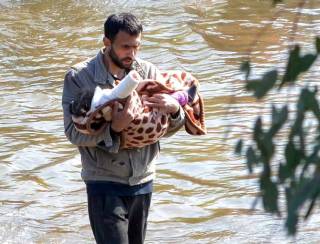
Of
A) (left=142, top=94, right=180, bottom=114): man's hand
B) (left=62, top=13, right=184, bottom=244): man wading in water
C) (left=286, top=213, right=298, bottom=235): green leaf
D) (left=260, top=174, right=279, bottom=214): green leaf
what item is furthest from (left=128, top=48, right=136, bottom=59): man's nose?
(left=286, top=213, right=298, bottom=235): green leaf

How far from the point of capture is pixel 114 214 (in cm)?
532

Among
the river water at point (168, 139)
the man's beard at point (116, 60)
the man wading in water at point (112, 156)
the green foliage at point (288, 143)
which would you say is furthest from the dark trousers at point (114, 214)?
the green foliage at point (288, 143)

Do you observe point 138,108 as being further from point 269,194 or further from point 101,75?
point 269,194

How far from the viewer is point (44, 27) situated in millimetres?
15266

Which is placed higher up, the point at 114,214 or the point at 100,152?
the point at 100,152

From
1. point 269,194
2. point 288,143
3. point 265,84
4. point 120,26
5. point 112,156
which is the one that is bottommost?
point 112,156

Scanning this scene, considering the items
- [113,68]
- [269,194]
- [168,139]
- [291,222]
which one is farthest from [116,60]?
[168,139]

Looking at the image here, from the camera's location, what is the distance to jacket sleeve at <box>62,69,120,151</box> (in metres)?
5.14

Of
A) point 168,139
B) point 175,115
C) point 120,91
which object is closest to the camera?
point 120,91

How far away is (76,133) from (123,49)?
1.62 feet

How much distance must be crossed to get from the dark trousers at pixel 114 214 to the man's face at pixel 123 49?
69cm

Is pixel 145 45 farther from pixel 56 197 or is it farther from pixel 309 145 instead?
pixel 309 145

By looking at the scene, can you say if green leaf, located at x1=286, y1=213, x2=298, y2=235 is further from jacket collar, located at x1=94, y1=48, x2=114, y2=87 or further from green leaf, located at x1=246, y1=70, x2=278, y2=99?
jacket collar, located at x1=94, y1=48, x2=114, y2=87

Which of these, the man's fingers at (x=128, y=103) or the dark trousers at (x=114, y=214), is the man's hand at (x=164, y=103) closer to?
the man's fingers at (x=128, y=103)
